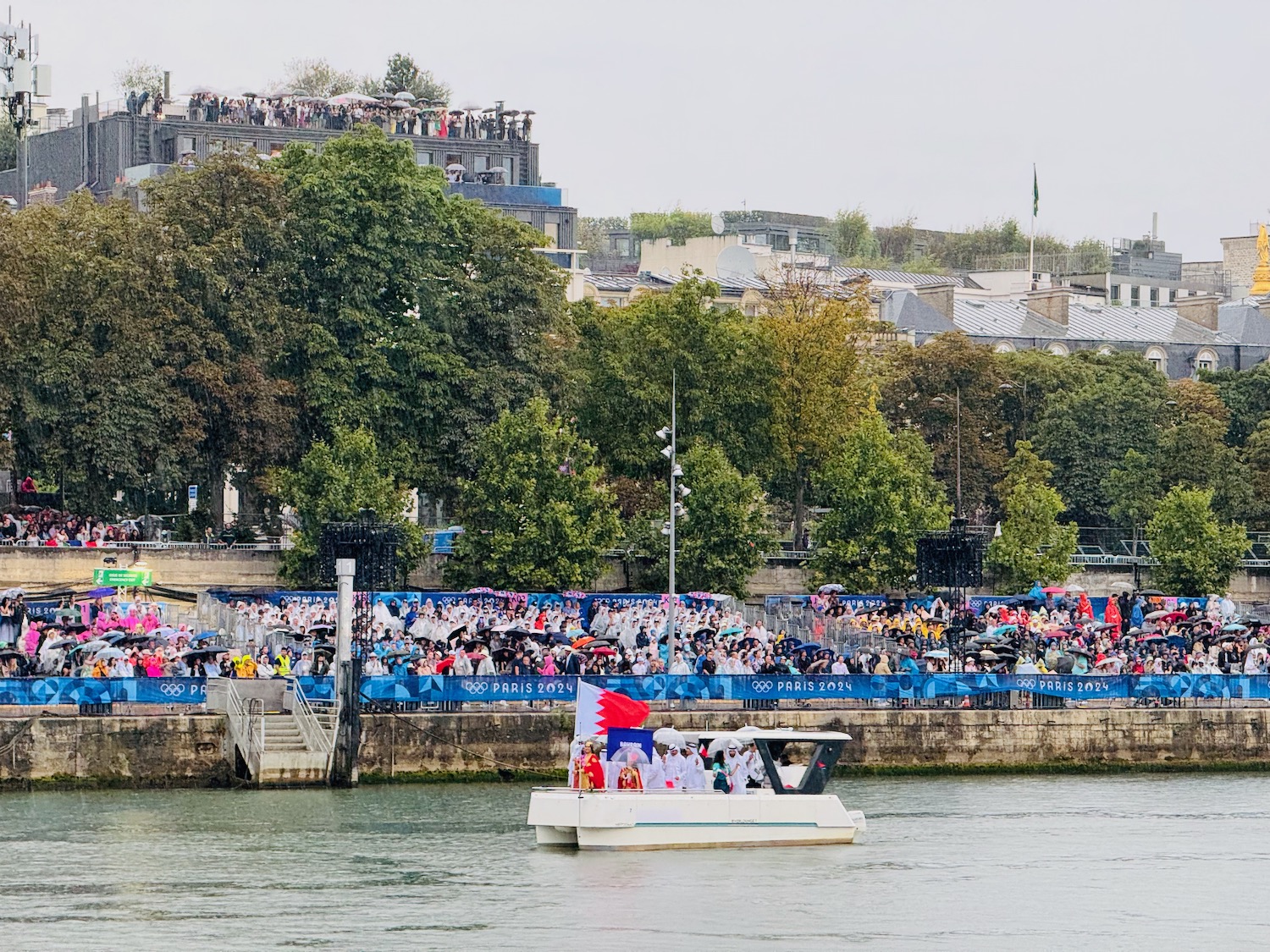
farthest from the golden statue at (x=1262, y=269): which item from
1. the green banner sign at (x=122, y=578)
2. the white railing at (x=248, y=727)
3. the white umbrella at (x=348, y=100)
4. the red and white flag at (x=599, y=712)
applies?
the red and white flag at (x=599, y=712)

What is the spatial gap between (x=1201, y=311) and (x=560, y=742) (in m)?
80.3

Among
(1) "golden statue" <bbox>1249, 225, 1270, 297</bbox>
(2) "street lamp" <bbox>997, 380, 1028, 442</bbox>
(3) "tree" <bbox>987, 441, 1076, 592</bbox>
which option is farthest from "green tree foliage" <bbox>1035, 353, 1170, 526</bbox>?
(1) "golden statue" <bbox>1249, 225, 1270, 297</bbox>

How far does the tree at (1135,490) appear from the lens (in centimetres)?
8400

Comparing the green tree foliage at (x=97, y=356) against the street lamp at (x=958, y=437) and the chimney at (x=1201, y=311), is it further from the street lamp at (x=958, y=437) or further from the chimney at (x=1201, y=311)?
the chimney at (x=1201, y=311)

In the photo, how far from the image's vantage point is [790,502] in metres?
81.6

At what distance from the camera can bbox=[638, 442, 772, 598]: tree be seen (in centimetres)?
6562

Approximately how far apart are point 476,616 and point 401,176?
19.0 metres

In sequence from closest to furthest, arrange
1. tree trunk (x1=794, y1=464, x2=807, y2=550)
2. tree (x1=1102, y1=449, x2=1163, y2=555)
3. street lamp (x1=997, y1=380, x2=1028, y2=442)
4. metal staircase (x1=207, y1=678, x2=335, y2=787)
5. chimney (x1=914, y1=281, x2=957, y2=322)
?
metal staircase (x1=207, y1=678, x2=335, y2=787) → tree trunk (x1=794, y1=464, x2=807, y2=550) → tree (x1=1102, y1=449, x2=1163, y2=555) → street lamp (x1=997, y1=380, x2=1028, y2=442) → chimney (x1=914, y1=281, x2=957, y2=322)

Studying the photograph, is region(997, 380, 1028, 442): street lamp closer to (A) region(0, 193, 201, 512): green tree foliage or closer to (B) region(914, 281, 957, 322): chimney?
(B) region(914, 281, 957, 322): chimney

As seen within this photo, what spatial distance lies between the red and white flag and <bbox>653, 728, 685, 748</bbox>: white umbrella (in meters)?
0.57

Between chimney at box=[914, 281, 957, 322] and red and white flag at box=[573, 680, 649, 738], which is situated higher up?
chimney at box=[914, 281, 957, 322]

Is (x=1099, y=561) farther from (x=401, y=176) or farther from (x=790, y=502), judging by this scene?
(x=401, y=176)

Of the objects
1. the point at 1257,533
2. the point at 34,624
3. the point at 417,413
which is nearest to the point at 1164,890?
the point at 34,624

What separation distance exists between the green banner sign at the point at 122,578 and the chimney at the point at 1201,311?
74362 millimetres
